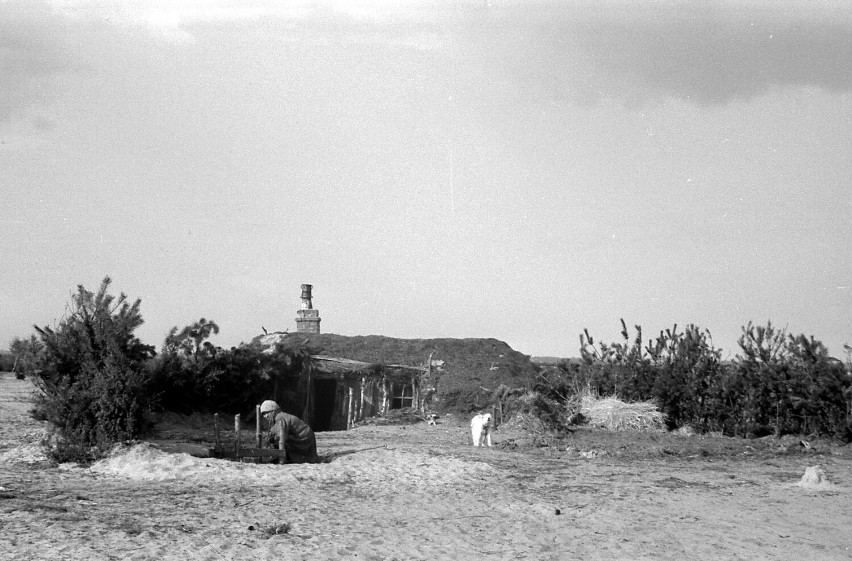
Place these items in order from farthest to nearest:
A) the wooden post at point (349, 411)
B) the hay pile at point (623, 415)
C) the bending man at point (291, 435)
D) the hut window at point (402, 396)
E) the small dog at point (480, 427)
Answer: the hut window at point (402, 396), the wooden post at point (349, 411), the hay pile at point (623, 415), the small dog at point (480, 427), the bending man at point (291, 435)

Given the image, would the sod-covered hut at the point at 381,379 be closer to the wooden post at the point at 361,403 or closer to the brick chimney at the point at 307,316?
the wooden post at the point at 361,403

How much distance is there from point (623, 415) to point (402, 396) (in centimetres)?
813

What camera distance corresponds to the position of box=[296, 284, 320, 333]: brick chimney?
38.2m

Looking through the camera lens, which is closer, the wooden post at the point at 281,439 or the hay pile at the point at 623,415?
the wooden post at the point at 281,439

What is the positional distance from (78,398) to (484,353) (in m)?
19.4

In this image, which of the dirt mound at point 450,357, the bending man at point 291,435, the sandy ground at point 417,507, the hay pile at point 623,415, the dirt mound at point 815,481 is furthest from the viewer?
the dirt mound at point 450,357

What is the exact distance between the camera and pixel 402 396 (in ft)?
101

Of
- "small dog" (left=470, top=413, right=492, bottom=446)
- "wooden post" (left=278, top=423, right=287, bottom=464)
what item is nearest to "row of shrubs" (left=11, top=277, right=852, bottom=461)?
"wooden post" (left=278, top=423, right=287, bottom=464)

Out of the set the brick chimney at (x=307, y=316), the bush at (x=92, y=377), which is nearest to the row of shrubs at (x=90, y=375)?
the bush at (x=92, y=377)

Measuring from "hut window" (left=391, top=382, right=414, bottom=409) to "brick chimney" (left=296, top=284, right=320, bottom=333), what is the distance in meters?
8.06

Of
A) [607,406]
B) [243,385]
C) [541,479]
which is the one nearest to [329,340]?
[243,385]

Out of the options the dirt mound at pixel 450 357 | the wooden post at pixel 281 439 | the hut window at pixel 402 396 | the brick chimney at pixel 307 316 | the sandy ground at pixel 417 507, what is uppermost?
the brick chimney at pixel 307 316

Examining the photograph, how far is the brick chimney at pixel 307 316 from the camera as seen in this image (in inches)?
1503

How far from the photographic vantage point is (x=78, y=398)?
17.1 meters
